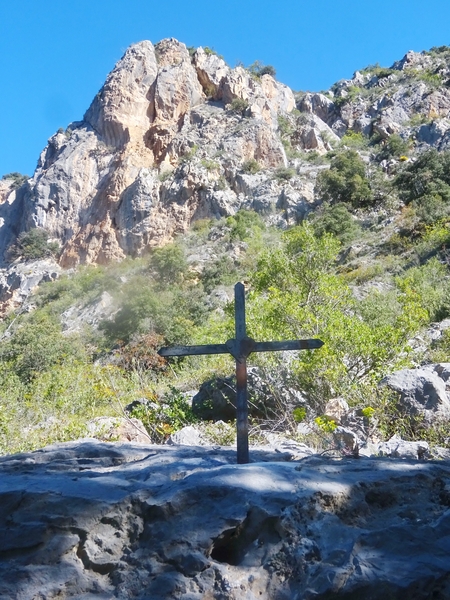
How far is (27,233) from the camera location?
3503 centimetres

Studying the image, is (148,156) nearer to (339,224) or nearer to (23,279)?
(23,279)

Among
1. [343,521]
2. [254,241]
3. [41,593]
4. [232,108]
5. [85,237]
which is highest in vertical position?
[232,108]

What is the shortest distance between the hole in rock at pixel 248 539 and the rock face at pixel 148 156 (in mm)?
28901

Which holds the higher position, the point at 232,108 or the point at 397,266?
the point at 232,108

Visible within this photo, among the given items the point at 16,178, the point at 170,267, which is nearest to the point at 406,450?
the point at 170,267

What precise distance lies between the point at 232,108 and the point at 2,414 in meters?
31.8

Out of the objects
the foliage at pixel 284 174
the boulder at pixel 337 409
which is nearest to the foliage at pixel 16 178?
the foliage at pixel 284 174

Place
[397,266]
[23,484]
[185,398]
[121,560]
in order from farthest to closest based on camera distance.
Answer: [397,266], [185,398], [23,484], [121,560]

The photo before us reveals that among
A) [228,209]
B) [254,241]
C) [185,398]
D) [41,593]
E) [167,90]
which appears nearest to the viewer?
[41,593]

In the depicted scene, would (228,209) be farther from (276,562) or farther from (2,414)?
(276,562)

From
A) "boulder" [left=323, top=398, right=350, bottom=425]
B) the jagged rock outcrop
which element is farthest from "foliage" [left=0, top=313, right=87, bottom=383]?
the jagged rock outcrop

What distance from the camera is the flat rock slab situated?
1889 millimetres

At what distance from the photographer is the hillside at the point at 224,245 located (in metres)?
7.19

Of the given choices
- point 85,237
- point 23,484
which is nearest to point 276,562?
point 23,484
